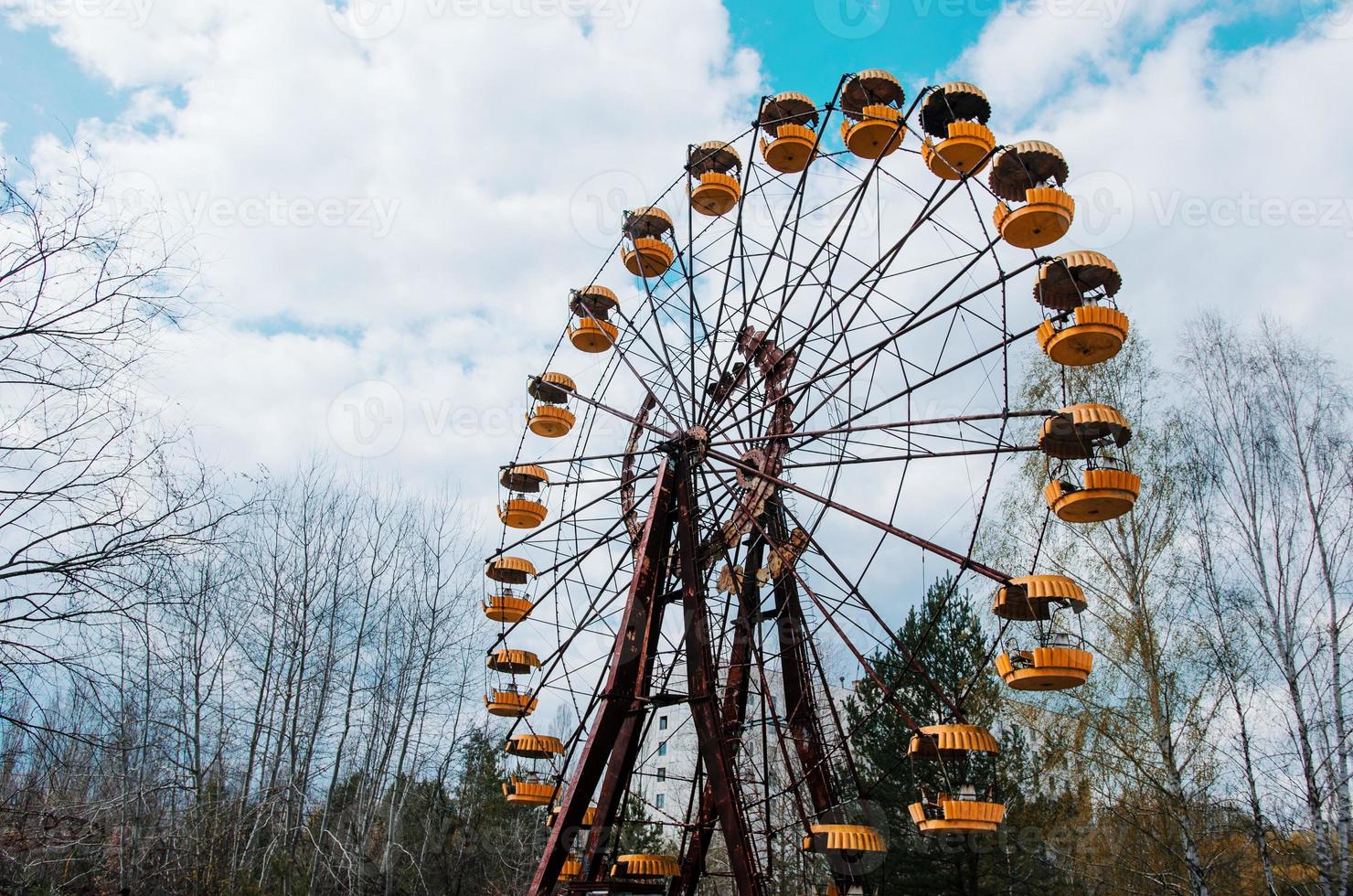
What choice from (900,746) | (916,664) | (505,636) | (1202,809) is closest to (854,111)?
(916,664)

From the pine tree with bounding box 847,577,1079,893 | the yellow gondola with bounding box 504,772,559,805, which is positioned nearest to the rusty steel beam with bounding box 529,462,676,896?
the yellow gondola with bounding box 504,772,559,805

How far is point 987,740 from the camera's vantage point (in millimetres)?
12602

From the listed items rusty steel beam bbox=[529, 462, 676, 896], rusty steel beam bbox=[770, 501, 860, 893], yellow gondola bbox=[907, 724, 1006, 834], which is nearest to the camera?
yellow gondola bbox=[907, 724, 1006, 834]

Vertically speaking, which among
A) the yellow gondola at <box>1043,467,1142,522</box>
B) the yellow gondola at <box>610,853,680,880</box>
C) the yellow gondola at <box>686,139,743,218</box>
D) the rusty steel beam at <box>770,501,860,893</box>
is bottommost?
the yellow gondola at <box>610,853,680,880</box>

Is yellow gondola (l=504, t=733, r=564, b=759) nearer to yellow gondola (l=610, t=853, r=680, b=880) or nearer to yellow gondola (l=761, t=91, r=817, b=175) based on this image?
yellow gondola (l=610, t=853, r=680, b=880)

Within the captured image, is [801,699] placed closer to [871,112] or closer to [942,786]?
[871,112]

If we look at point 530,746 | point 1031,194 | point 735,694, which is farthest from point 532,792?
point 1031,194

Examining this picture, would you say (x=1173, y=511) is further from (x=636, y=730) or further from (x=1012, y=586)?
(x=636, y=730)

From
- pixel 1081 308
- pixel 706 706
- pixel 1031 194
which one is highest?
pixel 1031 194

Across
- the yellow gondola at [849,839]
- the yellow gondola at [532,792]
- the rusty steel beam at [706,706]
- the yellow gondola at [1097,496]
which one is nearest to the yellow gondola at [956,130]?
the yellow gondola at [1097,496]

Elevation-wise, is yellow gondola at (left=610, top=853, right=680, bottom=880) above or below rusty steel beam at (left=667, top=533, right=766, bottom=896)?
below

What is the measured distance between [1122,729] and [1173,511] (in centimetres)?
453

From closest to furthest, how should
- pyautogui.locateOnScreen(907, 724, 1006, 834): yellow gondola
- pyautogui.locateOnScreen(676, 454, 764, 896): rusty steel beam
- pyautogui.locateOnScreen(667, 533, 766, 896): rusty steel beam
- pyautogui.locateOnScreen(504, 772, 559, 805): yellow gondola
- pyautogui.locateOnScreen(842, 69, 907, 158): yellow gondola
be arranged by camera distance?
pyautogui.locateOnScreen(907, 724, 1006, 834): yellow gondola
pyautogui.locateOnScreen(676, 454, 764, 896): rusty steel beam
pyautogui.locateOnScreen(667, 533, 766, 896): rusty steel beam
pyautogui.locateOnScreen(504, 772, 559, 805): yellow gondola
pyautogui.locateOnScreen(842, 69, 907, 158): yellow gondola

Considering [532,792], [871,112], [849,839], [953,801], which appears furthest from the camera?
[871,112]
